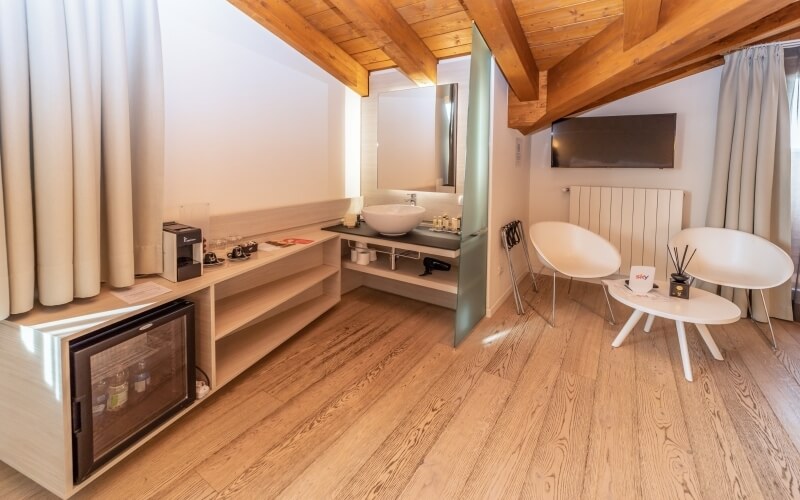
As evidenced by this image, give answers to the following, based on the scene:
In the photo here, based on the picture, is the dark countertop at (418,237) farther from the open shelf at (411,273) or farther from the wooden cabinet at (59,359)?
the wooden cabinet at (59,359)

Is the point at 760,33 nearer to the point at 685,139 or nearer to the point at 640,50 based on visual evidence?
the point at 685,139

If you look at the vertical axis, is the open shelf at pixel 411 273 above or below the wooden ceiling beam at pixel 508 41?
below

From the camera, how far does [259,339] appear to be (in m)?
2.48

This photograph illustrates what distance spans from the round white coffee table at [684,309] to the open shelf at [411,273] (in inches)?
43.0

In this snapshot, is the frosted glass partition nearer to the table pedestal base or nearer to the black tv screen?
the table pedestal base

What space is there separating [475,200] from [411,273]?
0.78 metres

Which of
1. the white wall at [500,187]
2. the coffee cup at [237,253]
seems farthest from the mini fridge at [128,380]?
the white wall at [500,187]

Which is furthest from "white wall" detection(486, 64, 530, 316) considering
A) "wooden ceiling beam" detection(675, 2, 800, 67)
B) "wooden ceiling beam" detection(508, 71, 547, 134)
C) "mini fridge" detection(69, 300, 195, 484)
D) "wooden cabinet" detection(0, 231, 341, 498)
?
"mini fridge" detection(69, 300, 195, 484)

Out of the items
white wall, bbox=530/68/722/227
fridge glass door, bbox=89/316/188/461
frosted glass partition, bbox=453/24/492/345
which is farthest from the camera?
white wall, bbox=530/68/722/227

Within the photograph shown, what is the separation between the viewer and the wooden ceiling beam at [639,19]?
1.88 meters

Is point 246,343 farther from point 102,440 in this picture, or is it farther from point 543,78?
point 543,78

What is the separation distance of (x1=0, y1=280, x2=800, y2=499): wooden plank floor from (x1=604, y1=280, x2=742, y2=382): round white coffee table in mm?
119

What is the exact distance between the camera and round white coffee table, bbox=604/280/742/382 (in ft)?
7.45

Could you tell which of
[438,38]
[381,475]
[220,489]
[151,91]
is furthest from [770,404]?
[151,91]
